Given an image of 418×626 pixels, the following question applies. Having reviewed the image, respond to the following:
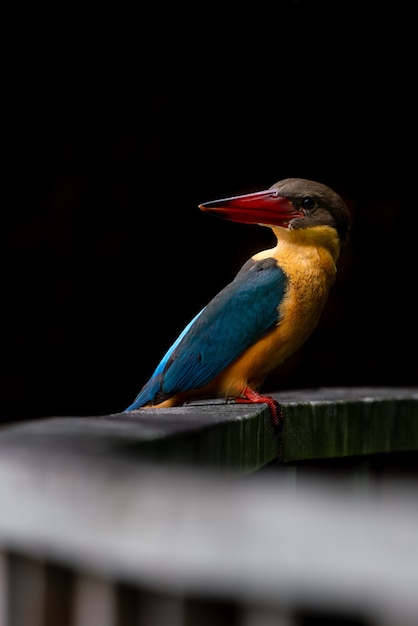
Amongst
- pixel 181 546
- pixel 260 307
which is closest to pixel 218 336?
pixel 260 307

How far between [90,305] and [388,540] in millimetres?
3392

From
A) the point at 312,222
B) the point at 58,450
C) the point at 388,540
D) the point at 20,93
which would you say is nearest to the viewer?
the point at 388,540

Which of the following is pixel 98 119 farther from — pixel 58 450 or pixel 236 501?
pixel 236 501

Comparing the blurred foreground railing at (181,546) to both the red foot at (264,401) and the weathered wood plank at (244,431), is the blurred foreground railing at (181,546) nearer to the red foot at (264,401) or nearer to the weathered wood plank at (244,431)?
the weathered wood plank at (244,431)

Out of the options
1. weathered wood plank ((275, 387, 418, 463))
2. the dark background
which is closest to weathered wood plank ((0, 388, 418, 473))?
weathered wood plank ((275, 387, 418, 463))

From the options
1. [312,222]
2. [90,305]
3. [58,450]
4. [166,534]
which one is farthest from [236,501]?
[90,305]

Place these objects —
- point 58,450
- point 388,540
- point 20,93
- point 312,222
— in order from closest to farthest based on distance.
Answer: point 388,540 < point 58,450 < point 312,222 < point 20,93

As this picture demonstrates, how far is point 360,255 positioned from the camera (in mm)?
3938

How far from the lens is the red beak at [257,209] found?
2154 mm

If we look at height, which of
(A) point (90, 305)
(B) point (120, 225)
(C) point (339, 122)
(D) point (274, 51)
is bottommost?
(A) point (90, 305)

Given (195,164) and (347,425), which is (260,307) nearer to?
(347,425)

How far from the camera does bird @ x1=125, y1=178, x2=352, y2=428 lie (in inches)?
82.0

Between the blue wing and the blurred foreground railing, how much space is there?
97 centimetres

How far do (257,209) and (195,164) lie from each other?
1.78 metres
